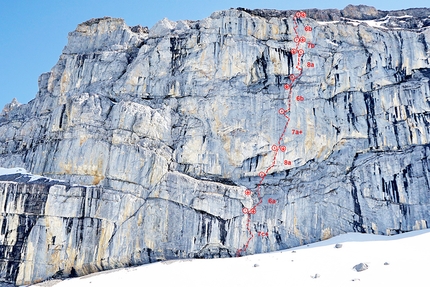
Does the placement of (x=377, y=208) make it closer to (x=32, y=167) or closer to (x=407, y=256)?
(x=407, y=256)

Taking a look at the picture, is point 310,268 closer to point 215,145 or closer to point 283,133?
point 283,133

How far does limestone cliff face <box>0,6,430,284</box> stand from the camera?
2975cm

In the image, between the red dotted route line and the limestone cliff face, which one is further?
the red dotted route line

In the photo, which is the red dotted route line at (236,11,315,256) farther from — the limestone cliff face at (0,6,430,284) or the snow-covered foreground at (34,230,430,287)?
the snow-covered foreground at (34,230,430,287)

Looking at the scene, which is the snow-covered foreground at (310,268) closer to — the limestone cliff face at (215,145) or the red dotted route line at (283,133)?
the limestone cliff face at (215,145)

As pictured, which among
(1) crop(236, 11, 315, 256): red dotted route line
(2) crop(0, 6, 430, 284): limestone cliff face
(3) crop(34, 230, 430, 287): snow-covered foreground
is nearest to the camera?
(3) crop(34, 230, 430, 287): snow-covered foreground

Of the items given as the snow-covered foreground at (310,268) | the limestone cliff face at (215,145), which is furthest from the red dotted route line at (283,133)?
the snow-covered foreground at (310,268)

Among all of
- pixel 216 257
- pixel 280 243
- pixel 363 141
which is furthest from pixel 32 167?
pixel 363 141

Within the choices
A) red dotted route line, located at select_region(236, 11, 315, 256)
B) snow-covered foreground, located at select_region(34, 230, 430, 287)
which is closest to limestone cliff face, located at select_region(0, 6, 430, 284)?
red dotted route line, located at select_region(236, 11, 315, 256)

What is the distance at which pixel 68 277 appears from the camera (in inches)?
1131

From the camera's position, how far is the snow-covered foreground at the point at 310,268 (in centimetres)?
2188

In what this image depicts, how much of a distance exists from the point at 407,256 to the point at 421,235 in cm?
504

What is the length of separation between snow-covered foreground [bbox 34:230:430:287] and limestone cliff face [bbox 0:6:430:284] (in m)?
2.09

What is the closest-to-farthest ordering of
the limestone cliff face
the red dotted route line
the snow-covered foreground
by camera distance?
the snow-covered foreground, the limestone cliff face, the red dotted route line
